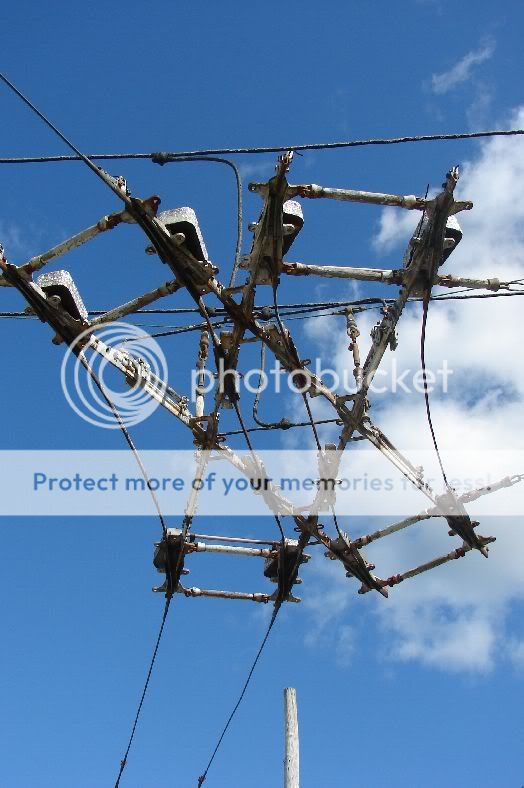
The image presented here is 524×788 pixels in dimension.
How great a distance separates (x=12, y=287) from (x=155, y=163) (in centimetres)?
184

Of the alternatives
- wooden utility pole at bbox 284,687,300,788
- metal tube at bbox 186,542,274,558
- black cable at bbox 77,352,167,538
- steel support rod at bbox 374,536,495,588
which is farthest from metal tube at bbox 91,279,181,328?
wooden utility pole at bbox 284,687,300,788

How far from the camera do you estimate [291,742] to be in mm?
11898

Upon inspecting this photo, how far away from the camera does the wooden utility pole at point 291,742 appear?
11563 millimetres

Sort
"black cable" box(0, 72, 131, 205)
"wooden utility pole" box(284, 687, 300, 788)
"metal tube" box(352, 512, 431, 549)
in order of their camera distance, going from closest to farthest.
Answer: "black cable" box(0, 72, 131, 205) → "metal tube" box(352, 512, 431, 549) → "wooden utility pole" box(284, 687, 300, 788)

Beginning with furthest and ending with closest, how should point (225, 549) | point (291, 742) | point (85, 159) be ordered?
point (291, 742) → point (225, 549) → point (85, 159)

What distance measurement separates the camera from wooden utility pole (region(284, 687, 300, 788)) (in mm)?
11563

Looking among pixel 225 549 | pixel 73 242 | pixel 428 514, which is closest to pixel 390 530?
pixel 428 514

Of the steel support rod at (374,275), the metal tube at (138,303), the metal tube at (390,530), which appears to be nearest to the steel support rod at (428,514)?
the metal tube at (390,530)

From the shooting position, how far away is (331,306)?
1023 centimetres

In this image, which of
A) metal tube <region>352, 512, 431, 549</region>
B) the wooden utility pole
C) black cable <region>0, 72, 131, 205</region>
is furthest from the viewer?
the wooden utility pole

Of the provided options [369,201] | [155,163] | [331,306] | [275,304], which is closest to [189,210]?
[155,163]

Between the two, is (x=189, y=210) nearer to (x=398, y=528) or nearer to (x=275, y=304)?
(x=275, y=304)

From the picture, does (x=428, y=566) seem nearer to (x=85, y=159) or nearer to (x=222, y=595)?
(x=222, y=595)

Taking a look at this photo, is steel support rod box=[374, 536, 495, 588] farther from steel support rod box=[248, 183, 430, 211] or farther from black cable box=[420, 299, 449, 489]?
steel support rod box=[248, 183, 430, 211]
